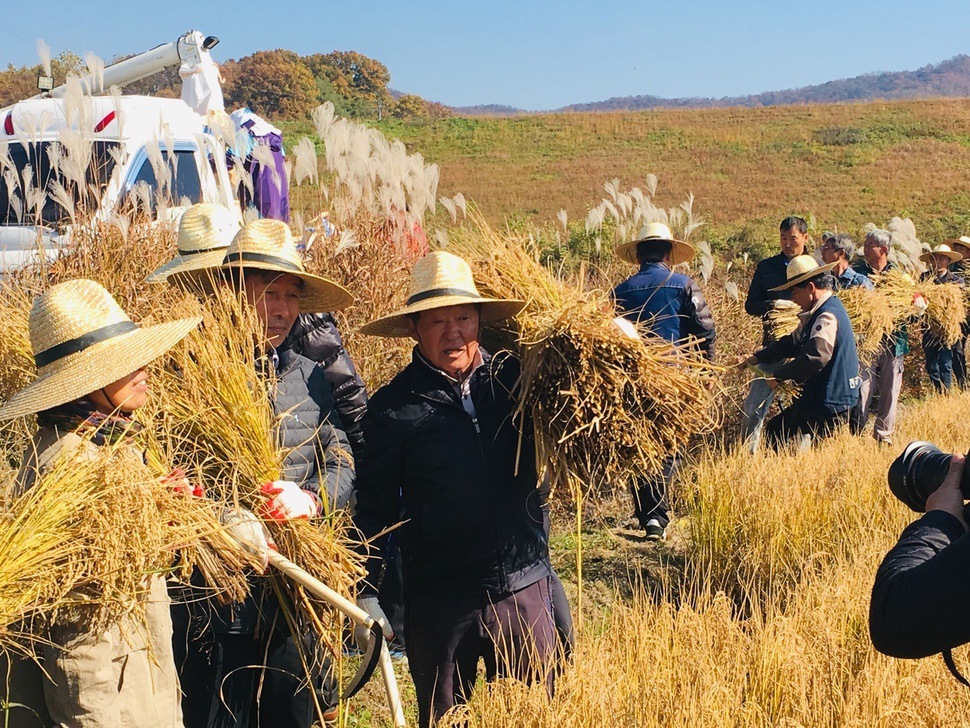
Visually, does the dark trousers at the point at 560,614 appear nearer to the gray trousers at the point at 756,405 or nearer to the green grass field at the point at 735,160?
the gray trousers at the point at 756,405

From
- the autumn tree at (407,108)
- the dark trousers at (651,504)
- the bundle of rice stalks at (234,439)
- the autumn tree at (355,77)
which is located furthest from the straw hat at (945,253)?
the autumn tree at (407,108)

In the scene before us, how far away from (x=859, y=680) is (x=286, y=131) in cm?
3908

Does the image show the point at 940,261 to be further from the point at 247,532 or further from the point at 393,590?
the point at 247,532

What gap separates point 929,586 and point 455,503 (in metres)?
1.42

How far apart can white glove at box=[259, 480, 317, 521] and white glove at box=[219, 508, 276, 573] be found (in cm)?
6

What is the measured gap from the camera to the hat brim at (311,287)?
3113mm

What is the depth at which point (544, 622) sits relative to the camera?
2842 mm

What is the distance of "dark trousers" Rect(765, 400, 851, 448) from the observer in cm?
560

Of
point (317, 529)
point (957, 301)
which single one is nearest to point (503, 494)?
point (317, 529)

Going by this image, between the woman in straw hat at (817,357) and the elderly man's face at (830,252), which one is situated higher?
the elderly man's face at (830,252)

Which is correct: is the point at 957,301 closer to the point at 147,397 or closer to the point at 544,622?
the point at 544,622

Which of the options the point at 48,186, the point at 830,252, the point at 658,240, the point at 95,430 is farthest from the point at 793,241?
the point at 95,430

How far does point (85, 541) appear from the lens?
1909 mm

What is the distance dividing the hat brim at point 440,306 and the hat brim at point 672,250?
292 centimetres
